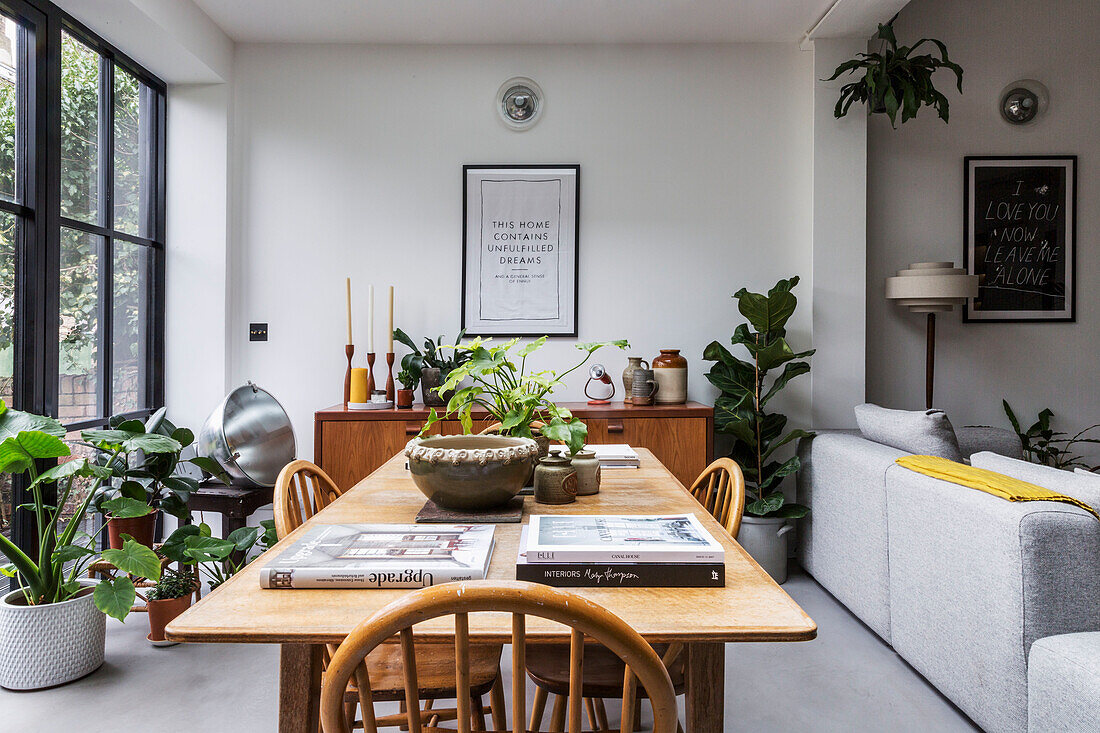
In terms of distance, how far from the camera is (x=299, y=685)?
Answer: 1.10 meters

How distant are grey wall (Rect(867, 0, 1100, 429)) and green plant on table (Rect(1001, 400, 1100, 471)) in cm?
7

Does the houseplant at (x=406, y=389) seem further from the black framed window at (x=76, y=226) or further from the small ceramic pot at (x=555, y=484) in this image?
the small ceramic pot at (x=555, y=484)

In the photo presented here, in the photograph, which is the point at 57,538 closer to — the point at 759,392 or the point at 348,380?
the point at 348,380

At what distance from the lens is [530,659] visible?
4.88 ft

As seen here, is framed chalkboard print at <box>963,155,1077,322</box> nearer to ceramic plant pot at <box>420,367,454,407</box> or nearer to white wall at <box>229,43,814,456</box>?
white wall at <box>229,43,814,456</box>

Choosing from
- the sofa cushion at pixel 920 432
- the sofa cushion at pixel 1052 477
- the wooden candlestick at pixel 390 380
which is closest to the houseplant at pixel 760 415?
the sofa cushion at pixel 920 432

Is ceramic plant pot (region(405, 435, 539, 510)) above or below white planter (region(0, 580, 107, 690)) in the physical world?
above

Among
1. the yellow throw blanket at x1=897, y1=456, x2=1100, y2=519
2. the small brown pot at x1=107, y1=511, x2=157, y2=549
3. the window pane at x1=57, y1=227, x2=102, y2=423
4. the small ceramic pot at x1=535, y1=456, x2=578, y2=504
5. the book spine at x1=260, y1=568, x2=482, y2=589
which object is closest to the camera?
the book spine at x1=260, y1=568, x2=482, y2=589

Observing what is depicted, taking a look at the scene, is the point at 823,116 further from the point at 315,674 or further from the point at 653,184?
the point at 315,674

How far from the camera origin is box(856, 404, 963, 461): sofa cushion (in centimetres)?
260

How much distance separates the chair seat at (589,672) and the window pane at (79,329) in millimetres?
2419

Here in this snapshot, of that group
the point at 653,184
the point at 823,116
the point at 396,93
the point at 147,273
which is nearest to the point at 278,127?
the point at 396,93

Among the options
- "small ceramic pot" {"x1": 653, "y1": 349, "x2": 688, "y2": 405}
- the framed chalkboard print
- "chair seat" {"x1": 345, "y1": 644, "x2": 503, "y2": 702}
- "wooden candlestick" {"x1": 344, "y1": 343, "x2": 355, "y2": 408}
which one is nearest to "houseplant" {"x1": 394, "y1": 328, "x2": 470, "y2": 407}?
"wooden candlestick" {"x1": 344, "y1": 343, "x2": 355, "y2": 408}

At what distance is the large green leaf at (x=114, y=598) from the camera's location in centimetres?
210
